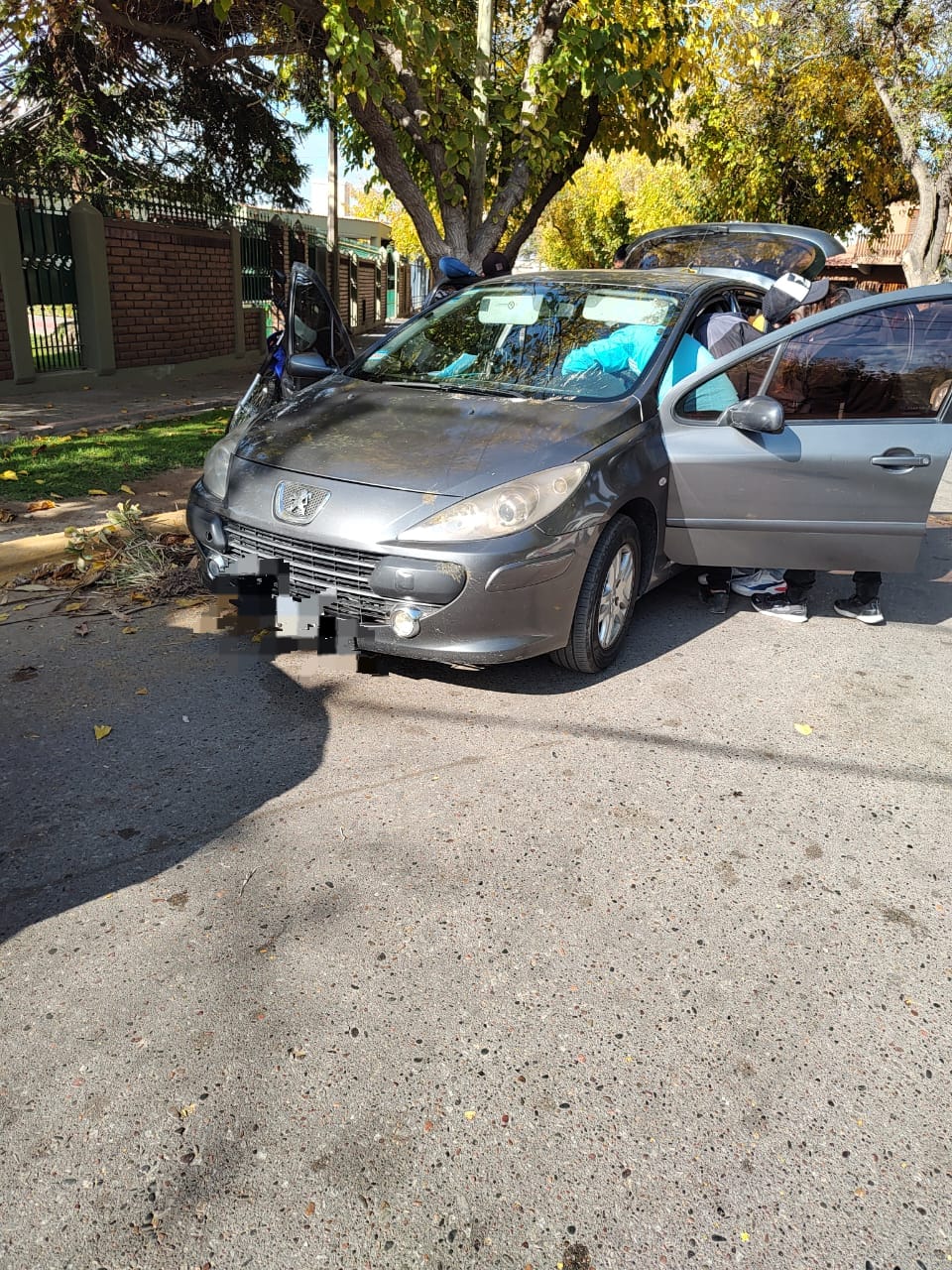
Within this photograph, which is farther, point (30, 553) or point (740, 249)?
point (740, 249)

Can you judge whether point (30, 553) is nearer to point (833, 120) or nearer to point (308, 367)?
point (308, 367)

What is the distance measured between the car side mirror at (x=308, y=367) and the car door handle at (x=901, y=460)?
2790mm

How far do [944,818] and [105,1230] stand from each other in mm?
2822

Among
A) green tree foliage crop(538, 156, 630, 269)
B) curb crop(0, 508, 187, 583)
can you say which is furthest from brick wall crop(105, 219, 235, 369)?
green tree foliage crop(538, 156, 630, 269)

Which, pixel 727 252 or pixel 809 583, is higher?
pixel 727 252

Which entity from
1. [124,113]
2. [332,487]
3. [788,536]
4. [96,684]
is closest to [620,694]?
[788,536]

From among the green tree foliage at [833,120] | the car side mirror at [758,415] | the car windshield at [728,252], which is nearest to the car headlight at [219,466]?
the car side mirror at [758,415]

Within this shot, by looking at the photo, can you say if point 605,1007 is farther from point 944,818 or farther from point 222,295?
point 222,295

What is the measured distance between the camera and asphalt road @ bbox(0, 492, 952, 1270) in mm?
1937

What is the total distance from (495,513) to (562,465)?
0.38 meters

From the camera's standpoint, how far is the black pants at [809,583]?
5242mm

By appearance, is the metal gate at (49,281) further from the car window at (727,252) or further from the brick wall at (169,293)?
the car window at (727,252)

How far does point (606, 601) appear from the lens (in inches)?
168

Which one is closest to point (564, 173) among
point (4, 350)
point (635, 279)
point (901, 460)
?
point (4, 350)
